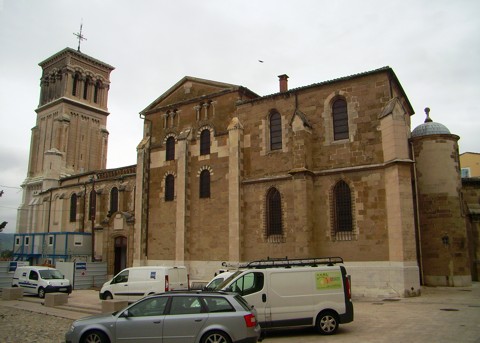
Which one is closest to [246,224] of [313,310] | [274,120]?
[274,120]

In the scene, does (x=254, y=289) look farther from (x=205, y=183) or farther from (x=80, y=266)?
(x=80, y=266)

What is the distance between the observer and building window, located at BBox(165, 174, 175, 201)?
29.2 m

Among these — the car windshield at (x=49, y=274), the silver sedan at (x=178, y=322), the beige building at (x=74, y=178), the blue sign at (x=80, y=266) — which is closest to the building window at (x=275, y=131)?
the beige building at (x=74, y=178)

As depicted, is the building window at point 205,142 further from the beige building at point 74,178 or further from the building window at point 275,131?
the beige building at point 74,178

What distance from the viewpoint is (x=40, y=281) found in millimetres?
23906

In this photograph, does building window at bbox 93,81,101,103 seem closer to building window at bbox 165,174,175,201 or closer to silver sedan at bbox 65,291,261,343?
building window at bbox 165,174,175,201

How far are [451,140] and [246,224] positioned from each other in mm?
13250

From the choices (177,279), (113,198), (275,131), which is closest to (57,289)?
(177,279)

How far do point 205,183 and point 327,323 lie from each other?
1643 cm

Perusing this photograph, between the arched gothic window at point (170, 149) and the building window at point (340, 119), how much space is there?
39.2ft

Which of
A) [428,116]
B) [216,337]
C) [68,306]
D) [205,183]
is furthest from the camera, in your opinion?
[205,183]

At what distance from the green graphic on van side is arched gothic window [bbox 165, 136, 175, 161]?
18.9 m

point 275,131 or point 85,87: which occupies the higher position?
point 85,87

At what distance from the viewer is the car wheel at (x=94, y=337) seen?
9836mm
